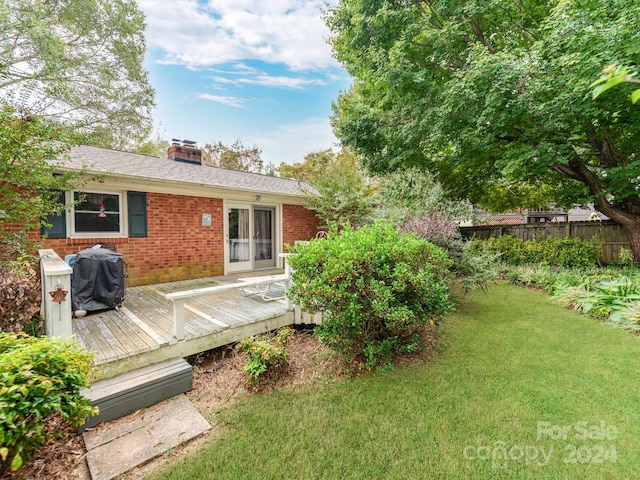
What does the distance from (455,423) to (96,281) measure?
17.7 ft

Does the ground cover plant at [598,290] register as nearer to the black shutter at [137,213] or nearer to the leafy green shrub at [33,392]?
the leafy green shrub at [33,392]

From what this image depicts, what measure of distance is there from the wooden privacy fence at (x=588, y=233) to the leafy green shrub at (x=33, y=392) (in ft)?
39.3

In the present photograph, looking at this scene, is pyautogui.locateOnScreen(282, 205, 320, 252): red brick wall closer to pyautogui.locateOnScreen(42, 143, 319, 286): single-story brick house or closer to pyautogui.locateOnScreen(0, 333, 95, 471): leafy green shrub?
pyautogui.locateOnScreen(42, 143, 319, 286): single-story brick house

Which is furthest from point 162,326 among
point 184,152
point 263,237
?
point 184,152

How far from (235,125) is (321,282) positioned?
18.3 metres

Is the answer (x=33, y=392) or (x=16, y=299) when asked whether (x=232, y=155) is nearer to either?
(x=16, y=299)

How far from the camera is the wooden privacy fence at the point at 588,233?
8430mm

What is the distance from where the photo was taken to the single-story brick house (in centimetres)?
599

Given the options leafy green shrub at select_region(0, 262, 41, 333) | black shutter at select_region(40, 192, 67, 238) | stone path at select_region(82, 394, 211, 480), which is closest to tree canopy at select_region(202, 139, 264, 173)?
black shutter at select_region(40, 192, 67, 238)

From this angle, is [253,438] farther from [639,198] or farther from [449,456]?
[639,198]

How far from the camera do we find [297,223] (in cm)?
984

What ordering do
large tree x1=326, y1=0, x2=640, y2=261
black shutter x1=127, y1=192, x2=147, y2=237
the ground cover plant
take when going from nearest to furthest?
1. the ground cover plant
2. large tree x1=326, y1=0, x2=640, y2=261
3. black shutter x1=127, y1=192, x2=147, y2=237

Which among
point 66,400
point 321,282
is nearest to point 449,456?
point 321,282

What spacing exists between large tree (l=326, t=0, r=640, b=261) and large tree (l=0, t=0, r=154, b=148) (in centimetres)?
983
